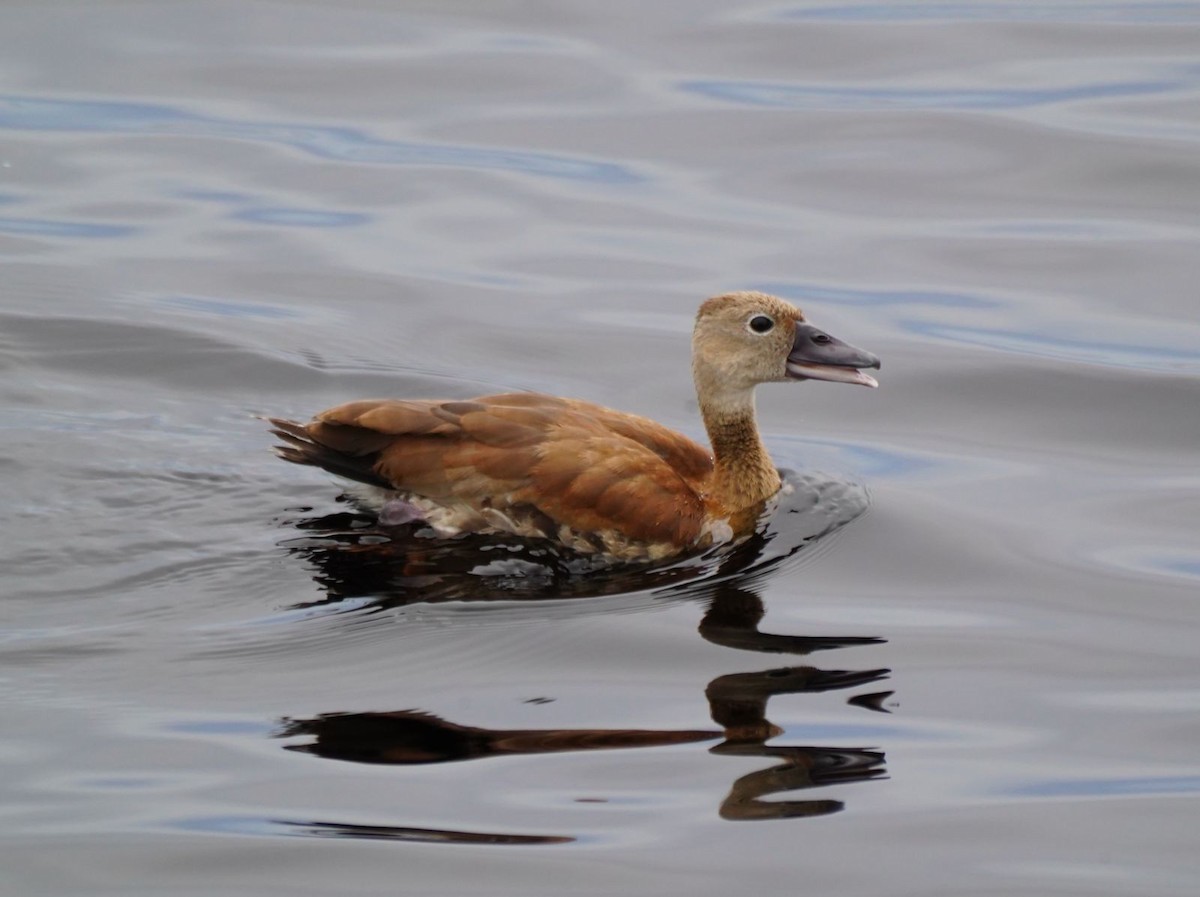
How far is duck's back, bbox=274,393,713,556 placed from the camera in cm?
840

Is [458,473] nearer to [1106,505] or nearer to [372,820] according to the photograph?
[372,820]

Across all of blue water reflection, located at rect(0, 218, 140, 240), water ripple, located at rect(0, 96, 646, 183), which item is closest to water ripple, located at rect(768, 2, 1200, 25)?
water ripple, located at rect(0, 96, 646, 183)

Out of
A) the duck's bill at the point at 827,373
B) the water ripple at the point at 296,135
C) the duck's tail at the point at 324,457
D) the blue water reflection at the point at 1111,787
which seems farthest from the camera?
the water ripple at the point at 296,135

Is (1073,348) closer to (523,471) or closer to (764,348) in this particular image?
(764,348)

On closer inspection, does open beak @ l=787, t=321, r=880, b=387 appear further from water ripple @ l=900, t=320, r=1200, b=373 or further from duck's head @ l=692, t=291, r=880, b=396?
water ripple @ l=900, t=320, r=1200, b=373

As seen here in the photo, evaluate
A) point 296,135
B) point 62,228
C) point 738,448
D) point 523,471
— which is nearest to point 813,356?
point 738,448

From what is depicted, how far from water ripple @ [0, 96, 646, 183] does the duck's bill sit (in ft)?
17.3

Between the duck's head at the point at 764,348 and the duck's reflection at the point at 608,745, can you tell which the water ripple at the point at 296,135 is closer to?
the duck's head at the point at 764,348

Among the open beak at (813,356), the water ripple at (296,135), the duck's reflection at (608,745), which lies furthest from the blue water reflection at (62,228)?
the duck's reflection at (608,745)

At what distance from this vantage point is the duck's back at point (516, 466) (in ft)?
27.6

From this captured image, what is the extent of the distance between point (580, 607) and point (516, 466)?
85cm

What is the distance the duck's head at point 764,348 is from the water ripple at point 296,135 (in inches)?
203

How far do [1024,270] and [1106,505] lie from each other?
3.48m

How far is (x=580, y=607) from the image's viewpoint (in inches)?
309
